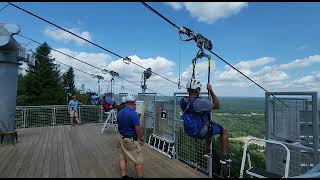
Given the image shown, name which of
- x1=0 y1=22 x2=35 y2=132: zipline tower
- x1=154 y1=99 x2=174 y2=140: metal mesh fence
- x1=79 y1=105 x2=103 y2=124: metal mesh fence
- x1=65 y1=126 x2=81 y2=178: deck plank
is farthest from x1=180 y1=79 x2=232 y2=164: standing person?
x1=79 y1=105 x2=103 y2=124: metal mesh fence

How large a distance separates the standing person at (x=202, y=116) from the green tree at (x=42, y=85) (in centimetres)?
4631

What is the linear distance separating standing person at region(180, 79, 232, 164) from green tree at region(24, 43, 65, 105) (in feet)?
152

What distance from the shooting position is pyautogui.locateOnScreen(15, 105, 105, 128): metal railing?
51.2ft

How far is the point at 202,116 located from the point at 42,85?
1899 inches

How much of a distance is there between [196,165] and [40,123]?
37.0 feet

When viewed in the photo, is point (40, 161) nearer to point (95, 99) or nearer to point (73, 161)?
point (73, 161)

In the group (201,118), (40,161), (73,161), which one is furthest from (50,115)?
(201,118)

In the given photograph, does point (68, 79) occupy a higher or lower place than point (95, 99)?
higher

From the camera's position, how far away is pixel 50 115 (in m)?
16.7

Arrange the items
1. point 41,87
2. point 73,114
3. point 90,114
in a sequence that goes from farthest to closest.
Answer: point 41,87 → point 90,114 → point 73,114

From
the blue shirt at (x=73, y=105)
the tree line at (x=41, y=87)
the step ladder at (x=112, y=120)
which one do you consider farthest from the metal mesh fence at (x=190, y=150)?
the tree line at (x=41, y=87)

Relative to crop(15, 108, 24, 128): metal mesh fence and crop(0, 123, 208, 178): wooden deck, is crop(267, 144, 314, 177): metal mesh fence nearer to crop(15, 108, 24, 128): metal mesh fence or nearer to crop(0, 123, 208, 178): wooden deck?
crop(0, 123, 208, 178): wooden deck

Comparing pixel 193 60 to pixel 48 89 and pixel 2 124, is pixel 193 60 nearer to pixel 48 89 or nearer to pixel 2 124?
pixel 2 124

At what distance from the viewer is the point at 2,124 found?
402 inches
